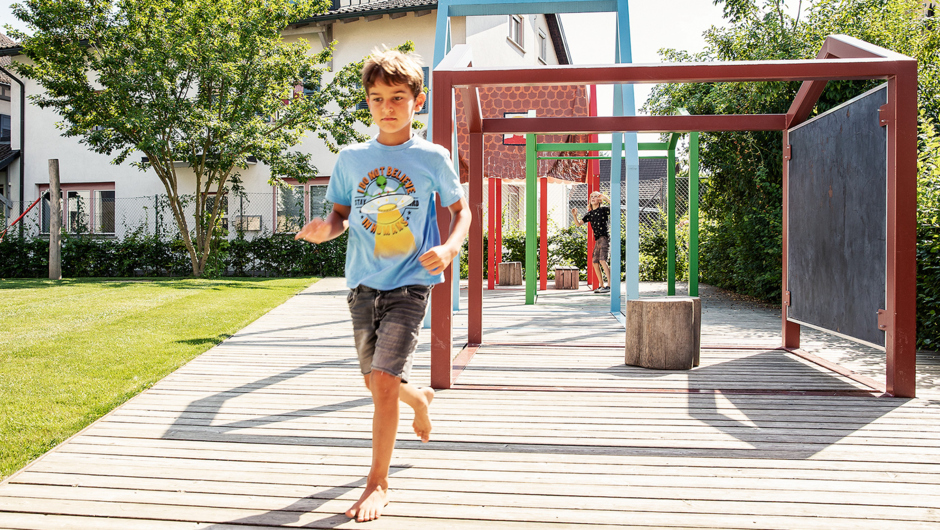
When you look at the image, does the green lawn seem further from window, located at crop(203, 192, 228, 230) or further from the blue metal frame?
window, located at crop(203, 192, 228, 230)

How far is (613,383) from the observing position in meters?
4.52

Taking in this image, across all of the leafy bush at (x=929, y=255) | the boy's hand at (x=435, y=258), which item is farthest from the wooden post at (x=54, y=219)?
the leafy bush at (x=929, y=255)

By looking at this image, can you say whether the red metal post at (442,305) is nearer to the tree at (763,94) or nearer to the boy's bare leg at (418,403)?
the boy's bare leg at (418,403)

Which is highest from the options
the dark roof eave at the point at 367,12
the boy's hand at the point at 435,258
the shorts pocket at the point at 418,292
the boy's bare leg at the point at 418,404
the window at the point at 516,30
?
the window at the point at 516,30

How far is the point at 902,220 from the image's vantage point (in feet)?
12.9

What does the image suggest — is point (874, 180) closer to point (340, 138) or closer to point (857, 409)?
point (857, 409)

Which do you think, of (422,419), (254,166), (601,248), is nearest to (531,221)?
(601,248)

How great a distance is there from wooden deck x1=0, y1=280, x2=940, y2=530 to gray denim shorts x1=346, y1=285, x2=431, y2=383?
0.52 metres

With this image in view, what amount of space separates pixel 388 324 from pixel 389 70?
868 mm

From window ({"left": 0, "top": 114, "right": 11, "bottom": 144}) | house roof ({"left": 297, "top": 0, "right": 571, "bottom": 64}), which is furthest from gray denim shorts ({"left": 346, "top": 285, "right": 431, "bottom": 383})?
window ({"left": 0, "top": 114, "right": 11, "bottom": 144})

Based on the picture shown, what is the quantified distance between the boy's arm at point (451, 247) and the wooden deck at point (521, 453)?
0.86 metres

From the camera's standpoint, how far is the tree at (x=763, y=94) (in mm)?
8375

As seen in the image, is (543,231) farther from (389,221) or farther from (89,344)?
(389,221)

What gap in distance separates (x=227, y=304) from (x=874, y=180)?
25.1 ft
